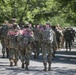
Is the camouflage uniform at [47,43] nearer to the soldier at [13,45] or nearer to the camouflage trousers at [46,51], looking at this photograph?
the camouflage trousers at [46,51]

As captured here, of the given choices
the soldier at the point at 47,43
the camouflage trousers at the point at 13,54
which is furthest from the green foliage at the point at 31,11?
the soldier at the point at 47,43

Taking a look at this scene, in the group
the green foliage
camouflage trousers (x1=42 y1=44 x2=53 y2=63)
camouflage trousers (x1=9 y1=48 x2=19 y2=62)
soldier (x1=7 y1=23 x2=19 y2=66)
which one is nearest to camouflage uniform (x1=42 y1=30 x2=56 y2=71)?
camouflage trousers (x1=42 y1=44 x2=53 y2=63)

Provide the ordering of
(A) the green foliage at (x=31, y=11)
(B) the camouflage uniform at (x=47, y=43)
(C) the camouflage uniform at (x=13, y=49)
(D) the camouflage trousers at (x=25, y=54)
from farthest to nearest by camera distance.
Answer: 1. (A) the green foliage at (x=31, y=11)
2. (C) the camouflage uniform at (x=13, y=49)
3. (D) the camouflage trousers at (x=25, y=54)
4. (B) the camouflage uniform at (x=47, y=43)

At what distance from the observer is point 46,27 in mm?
16203

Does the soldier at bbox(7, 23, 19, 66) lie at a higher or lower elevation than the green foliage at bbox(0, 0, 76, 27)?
lower

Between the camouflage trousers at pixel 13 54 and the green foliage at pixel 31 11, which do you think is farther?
the green foliage at pixel 31 11

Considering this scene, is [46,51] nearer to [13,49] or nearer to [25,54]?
[25,54]

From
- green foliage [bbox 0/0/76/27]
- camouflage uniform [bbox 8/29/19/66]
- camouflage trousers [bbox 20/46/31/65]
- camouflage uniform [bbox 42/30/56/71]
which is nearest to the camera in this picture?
camouflage uniform [bbox 42/30/56/71]

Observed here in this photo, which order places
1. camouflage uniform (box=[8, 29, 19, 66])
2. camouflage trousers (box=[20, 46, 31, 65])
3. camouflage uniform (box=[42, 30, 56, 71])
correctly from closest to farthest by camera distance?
1. camouflage uniform (box=[42, 30, 56, 71])
2. camouflage trousers (box=[20, 46, 31, 65])
3. camouflage uniform (box=[8, 29, 19, 66])

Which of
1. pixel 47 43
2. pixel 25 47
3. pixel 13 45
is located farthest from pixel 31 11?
pixel 47 43

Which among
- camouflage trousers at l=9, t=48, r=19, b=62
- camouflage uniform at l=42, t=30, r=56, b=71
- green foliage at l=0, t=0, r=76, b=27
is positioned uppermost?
green foliage at l=0, t=0, r=76, b=27

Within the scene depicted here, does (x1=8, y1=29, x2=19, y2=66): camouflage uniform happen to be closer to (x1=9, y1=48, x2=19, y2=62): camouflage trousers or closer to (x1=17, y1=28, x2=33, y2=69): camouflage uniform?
(x1=9, y1=48, x2=19, y2=62): camouflage trousers

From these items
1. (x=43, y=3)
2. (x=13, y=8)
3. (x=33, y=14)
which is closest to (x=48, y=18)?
(x=43, y=3)

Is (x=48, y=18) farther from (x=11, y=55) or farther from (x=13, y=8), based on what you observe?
(x=11, y=55)
